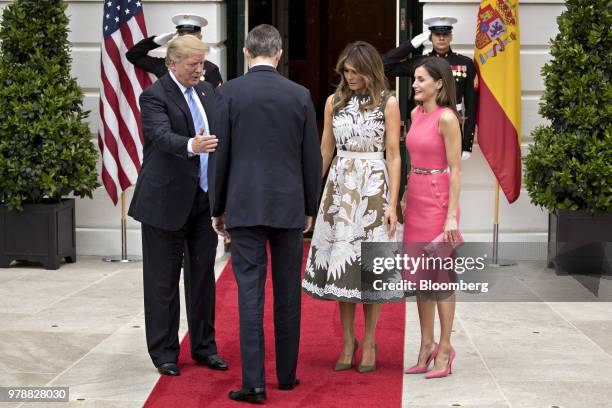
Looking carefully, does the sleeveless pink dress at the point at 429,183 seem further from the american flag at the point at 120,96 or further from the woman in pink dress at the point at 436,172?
the american flag at the point at 120,96

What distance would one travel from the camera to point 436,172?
6.16m

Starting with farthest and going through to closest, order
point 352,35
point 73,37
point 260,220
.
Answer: point 352,35
point 73,37
point 260,220

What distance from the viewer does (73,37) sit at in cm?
1045

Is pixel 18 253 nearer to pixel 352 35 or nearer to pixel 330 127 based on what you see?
pixel 330 127

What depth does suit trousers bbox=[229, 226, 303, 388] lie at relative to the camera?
5.70 metres

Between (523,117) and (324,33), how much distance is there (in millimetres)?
4044

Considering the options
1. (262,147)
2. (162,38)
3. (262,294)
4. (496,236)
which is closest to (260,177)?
(262,147)

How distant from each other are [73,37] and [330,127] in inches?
187

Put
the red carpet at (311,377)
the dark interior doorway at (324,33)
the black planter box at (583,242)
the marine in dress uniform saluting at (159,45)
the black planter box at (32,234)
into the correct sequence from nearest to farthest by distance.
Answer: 1. the red carpet at (311,377)
2. the black planter box at (583,242)
3. the marine in dress uniform saluting at (159,45)
4. the black planter box at (32,234)
5. the dark interior doorway at (324,33)

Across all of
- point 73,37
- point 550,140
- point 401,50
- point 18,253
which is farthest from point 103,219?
point 550,140

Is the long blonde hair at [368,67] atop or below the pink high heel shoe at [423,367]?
atop

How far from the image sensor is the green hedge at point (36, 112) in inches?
376

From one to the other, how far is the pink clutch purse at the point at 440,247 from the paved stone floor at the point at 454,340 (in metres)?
0.70

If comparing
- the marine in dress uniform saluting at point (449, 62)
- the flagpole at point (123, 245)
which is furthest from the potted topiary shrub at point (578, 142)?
the flagpole at point (123, 245)
